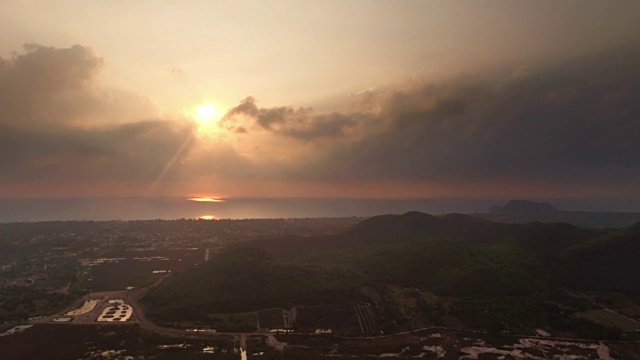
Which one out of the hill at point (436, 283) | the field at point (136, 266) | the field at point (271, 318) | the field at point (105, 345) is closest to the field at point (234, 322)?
the field at point (271, 318)

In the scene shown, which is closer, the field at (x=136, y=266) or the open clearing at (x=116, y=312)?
the open clearing at (x=116, y=312)

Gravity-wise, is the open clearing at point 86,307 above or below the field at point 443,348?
above

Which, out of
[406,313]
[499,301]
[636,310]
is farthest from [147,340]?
[636,310]

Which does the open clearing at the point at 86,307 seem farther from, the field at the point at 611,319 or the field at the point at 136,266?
the field at the point at 611,319

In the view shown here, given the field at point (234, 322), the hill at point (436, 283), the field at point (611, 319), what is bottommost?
the field at point (611, 319)

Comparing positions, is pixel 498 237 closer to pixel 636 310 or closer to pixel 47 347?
pixel 636 310

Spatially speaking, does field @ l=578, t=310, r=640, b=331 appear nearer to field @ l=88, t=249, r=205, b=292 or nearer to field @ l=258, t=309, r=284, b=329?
field @ l=258, t=309, r=284, b=329

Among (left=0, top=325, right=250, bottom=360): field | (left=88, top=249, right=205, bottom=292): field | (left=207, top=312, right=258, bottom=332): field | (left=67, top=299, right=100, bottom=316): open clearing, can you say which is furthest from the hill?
(left=88, top=249, right=205, bottom=292): field

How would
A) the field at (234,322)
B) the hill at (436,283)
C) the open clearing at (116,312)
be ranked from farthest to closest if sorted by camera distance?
the open clearing at (116,312) → the hill at (436,283) → the field at (234,322)
